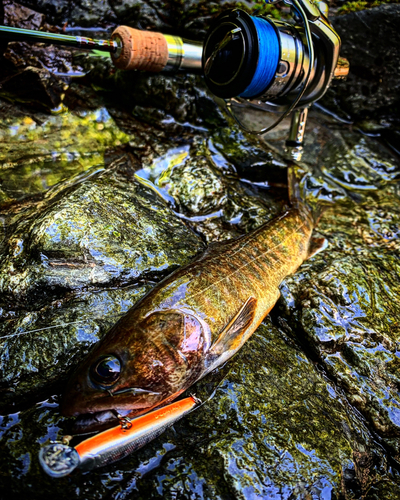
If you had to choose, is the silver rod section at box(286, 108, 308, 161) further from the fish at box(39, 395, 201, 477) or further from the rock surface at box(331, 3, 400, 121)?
the fish at box(39, 395, 201, 477)

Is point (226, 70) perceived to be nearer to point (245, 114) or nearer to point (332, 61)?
point (332, 61)

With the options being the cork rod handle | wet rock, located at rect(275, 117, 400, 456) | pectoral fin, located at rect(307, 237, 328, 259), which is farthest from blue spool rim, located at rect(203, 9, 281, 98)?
wet rock, located at rect(275, 117, 400, 456)

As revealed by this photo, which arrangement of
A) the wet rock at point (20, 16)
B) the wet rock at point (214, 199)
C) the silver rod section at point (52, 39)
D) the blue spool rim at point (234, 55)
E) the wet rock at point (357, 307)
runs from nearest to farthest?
1. the wet rock at point (357, 307)
2. the blue spool rim at point (234, 55)
3. the silver rod section at point (52, 39)
4. the wet rock at point (214, 199)
5. the wet rock at point (20, 16)

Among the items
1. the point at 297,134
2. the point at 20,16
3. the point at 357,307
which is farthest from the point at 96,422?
the point at 20,16

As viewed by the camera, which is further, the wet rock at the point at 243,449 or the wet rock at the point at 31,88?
the wet rock at the point at 31,88

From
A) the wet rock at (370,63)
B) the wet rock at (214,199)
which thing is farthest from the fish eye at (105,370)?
the wet rock at (370,63)

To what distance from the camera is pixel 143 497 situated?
7.19ft

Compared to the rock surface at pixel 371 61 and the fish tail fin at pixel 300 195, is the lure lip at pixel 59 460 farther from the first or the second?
the rock surface at pixel 371 61

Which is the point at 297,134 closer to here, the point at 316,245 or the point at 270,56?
the point at 270,56

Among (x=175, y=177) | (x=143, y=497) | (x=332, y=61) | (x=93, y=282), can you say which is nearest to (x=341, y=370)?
(x=143, y=497)

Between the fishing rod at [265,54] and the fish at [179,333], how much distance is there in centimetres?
130

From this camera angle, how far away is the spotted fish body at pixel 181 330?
225cm

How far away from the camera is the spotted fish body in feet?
7.39

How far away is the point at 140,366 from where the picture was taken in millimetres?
2309
